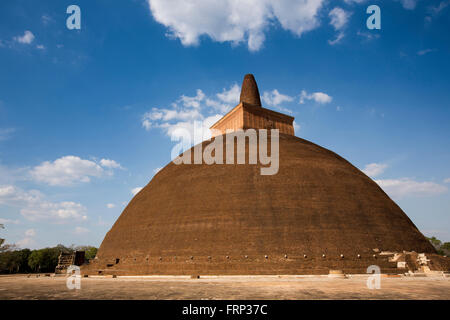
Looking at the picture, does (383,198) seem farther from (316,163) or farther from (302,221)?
(302,221)

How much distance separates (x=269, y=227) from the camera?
17703 millimetres

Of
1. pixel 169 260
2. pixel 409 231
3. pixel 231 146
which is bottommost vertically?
pixel 169 260

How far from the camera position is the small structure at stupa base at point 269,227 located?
55.3ft

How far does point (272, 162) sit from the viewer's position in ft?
70.5

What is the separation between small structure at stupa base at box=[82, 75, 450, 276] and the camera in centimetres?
1685

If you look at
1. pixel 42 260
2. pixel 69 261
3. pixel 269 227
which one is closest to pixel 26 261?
pixel 42 260

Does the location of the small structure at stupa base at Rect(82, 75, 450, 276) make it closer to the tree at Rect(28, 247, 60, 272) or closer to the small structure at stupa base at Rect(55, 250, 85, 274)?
the small structure at stupa base at Rect(55, 250, 85, 274)

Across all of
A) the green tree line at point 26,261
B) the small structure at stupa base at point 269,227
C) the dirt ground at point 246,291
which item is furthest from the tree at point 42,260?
the dirt ground at point 246,291

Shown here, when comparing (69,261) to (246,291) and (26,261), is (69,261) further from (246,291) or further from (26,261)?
(26,261)
